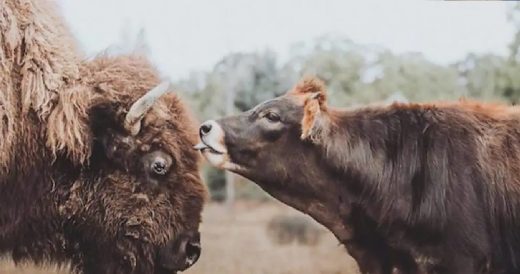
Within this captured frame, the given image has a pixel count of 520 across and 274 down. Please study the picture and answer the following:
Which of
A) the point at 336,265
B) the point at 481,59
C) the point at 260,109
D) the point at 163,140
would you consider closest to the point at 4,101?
the point at 163,140

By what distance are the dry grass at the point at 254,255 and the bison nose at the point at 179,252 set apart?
1.07 m

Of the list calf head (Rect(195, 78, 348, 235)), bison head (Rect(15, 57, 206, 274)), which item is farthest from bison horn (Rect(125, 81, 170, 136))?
calf head (Rect(195, 78, 348, 235))

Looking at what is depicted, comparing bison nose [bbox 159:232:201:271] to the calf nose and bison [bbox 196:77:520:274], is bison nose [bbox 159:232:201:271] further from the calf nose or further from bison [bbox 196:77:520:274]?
the calf nose

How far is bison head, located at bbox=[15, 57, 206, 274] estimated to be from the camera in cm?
884

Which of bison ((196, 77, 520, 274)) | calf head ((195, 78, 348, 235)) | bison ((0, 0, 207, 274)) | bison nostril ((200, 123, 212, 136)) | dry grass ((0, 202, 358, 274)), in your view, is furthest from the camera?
dry grass ((0, 202, 358, 274))

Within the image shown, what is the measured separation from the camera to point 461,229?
8297 mm

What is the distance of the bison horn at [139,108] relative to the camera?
28.9 feet

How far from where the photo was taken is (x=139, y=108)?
8.81 meters

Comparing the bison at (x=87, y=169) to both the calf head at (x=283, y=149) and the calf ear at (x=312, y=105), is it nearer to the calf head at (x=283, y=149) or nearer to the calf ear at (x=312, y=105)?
the calf head at (x=283, y=149)

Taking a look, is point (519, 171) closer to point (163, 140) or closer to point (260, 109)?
point (260, 109)

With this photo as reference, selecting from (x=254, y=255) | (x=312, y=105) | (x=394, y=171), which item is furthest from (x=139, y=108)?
(x=254, y=255)

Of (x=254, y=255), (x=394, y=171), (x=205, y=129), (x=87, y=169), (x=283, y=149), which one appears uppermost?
(x=205, y=129)

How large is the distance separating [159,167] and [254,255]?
12.8 metres

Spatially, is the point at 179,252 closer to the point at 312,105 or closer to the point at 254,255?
the point at 312,105
